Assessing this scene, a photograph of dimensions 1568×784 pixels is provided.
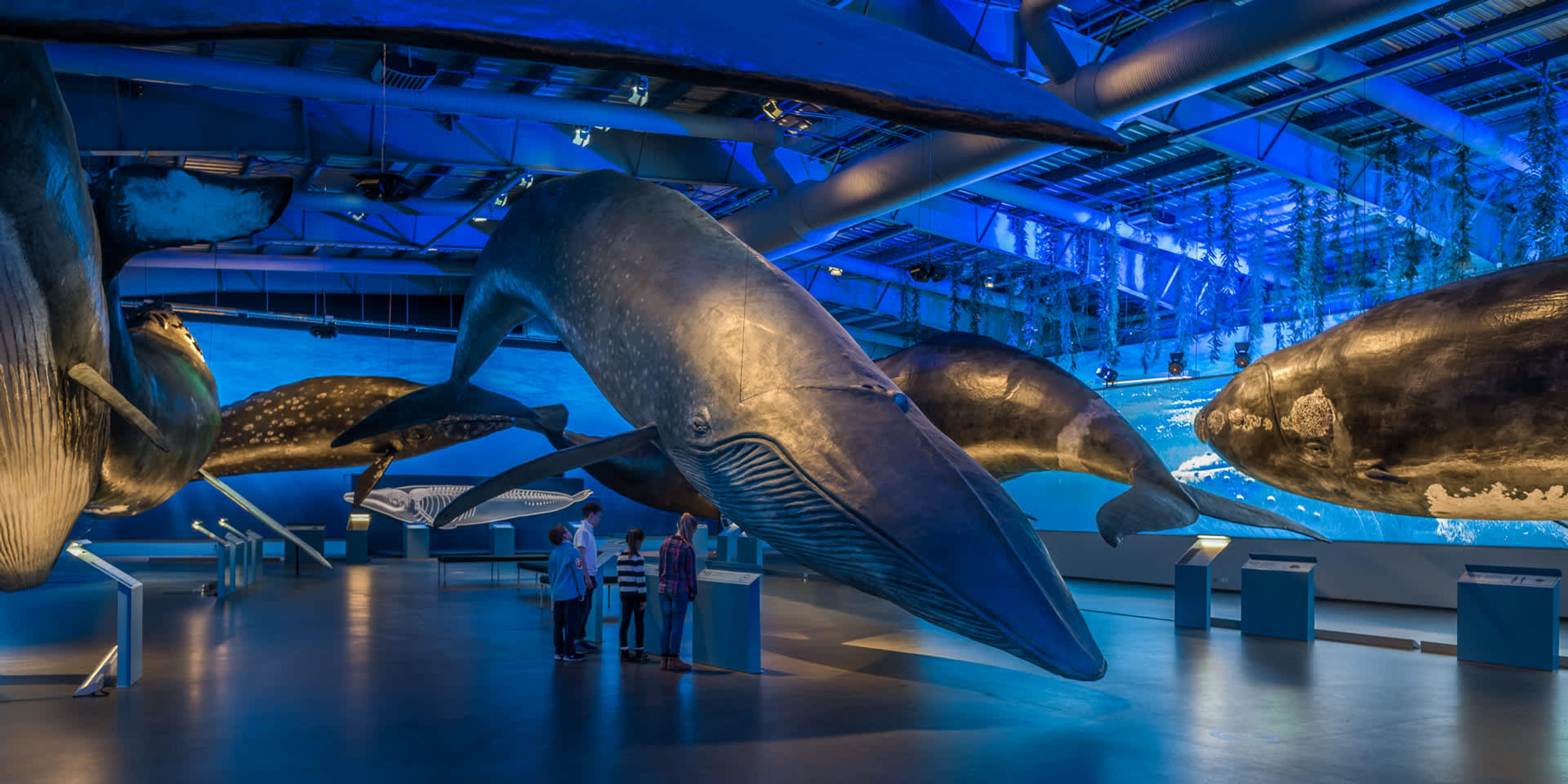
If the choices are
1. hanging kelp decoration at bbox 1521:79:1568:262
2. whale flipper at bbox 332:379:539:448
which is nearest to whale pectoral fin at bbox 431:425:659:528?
whale flipper at bbox 332:379:539:448

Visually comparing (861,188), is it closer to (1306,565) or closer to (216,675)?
(1306,565)

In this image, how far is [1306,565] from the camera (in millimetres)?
12953

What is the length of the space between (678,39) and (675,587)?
8571 mm

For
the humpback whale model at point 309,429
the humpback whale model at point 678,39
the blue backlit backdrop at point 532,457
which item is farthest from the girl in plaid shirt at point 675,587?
the blue backlit backdrop at point 532,457

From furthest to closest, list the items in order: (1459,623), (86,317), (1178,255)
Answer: (1178,255) < (1459,623) < (86,317)

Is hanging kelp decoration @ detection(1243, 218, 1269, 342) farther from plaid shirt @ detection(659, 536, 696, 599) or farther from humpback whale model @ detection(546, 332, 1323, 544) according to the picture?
plaid shirt @ detection(659, 536, 696, 599)

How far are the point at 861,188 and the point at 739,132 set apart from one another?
2.14m

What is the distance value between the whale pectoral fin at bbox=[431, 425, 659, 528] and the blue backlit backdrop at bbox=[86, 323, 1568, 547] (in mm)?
14530

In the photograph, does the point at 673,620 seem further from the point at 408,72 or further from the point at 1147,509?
the point at 408,72

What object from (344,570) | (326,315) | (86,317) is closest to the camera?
(86,317)

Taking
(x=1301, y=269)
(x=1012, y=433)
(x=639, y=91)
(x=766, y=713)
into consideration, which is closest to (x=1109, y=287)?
(x=1301, y=269)

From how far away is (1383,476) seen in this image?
16.3 feet

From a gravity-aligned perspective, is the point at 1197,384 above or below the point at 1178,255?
below

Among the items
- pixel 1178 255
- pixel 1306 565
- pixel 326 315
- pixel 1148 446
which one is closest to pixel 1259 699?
pixel 1148 446
